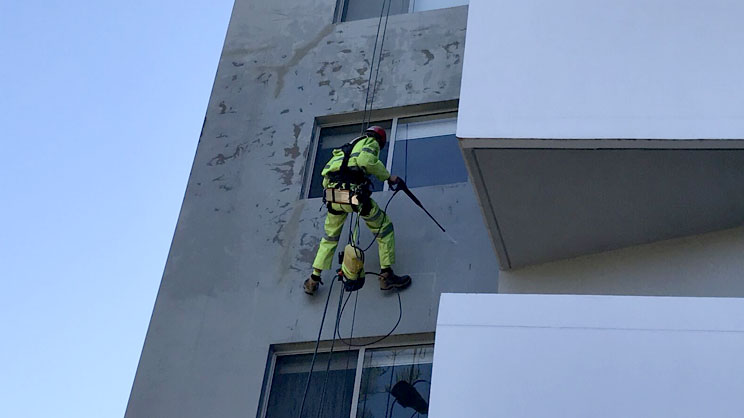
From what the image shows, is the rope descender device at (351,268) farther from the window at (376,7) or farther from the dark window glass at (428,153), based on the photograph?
the window at (376,7)

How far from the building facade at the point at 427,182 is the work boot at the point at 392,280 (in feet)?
0.30

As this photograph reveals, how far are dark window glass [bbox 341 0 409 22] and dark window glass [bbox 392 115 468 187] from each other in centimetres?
167

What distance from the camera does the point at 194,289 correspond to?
896 cm

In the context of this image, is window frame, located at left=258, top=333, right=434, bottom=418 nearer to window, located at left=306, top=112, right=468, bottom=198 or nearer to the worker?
the worker

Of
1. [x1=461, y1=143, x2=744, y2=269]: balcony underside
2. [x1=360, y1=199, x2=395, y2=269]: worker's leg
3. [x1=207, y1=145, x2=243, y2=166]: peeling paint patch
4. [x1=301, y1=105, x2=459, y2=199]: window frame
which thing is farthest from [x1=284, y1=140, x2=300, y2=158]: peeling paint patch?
[x1=461, y1=143, x2=744, y2=269]: balcony underside

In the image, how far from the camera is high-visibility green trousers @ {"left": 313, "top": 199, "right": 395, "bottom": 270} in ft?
27.8

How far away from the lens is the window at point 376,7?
10773 millimetres

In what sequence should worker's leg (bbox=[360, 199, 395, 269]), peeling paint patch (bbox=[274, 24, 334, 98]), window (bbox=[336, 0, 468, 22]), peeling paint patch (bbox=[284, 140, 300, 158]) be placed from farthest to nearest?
1. window (bbox=[336, 0, 468, 22])
2. peeling paint patch (bbox=[274, 24, 334, 98])
3. peeling paint patch (bbox=[284, 140, 300, 158])
4. worker's leg (bbox=[360, 199, 395, 269])

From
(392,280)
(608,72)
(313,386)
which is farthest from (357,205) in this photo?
(608,72)

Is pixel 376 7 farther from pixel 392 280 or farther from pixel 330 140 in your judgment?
pixel 392 280

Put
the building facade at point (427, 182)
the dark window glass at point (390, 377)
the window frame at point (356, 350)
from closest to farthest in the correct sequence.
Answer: the building facade at point (427, 182)
the dark window glass at point (390, 377)
the window frame at point (356, 350)

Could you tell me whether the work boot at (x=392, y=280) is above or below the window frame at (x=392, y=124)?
below

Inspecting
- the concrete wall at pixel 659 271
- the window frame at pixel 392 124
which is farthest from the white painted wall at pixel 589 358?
the window frame at pixel 392 124

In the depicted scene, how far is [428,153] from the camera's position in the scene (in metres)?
9.49
